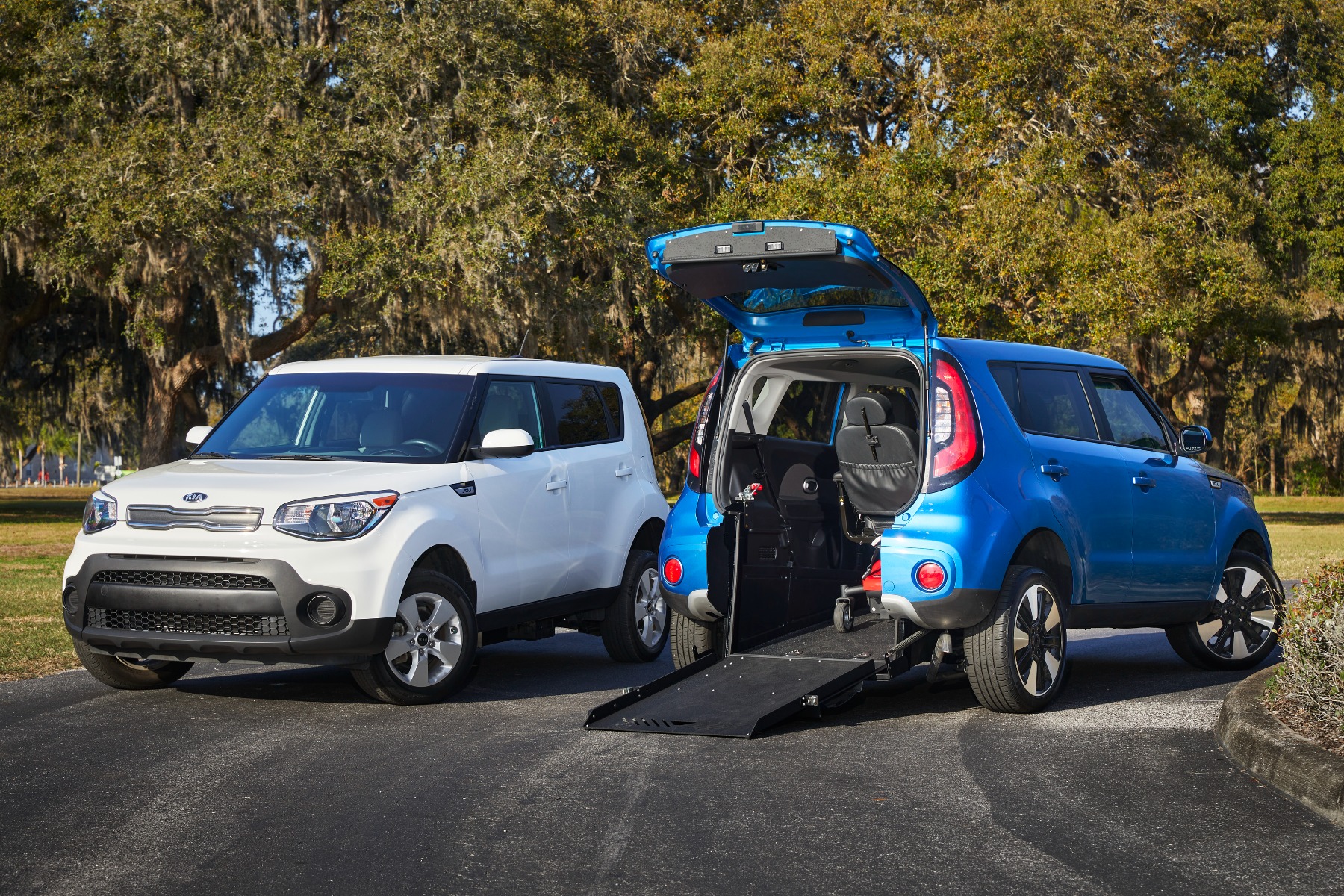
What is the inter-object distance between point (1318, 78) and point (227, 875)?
32.0 meters

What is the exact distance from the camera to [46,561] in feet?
60.5

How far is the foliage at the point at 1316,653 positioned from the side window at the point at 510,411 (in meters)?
4.41

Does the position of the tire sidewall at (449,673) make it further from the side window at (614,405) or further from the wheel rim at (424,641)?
the side window at (614,405)

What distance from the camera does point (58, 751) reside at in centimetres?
664

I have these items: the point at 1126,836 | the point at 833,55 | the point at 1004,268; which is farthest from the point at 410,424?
the point at 833,55

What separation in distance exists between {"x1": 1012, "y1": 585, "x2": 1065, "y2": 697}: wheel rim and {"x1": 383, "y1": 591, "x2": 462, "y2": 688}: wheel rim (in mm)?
3038

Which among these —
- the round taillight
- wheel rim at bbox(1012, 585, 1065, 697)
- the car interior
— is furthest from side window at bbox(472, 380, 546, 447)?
wheel rim at bbox(1012, 585, 1065, 697)

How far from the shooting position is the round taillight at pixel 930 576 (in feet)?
23.2

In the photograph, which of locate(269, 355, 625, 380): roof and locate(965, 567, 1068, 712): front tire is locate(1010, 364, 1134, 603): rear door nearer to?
locate(965, 567, 1068, 712): front tire

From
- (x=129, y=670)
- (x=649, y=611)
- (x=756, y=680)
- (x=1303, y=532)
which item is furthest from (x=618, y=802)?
(x=1303, y=532)

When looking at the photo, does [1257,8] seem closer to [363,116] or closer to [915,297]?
[363,116]

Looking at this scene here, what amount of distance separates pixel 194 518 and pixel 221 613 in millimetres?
528

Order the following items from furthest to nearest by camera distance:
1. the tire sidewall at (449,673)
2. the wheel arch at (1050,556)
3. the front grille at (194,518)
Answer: the tire sidewall at (449,673) → the wheel arch at (1050,556) → the front grille at (194,518)

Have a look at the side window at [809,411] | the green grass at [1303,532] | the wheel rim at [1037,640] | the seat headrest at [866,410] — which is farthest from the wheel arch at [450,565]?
the green grass at [1303,532]
